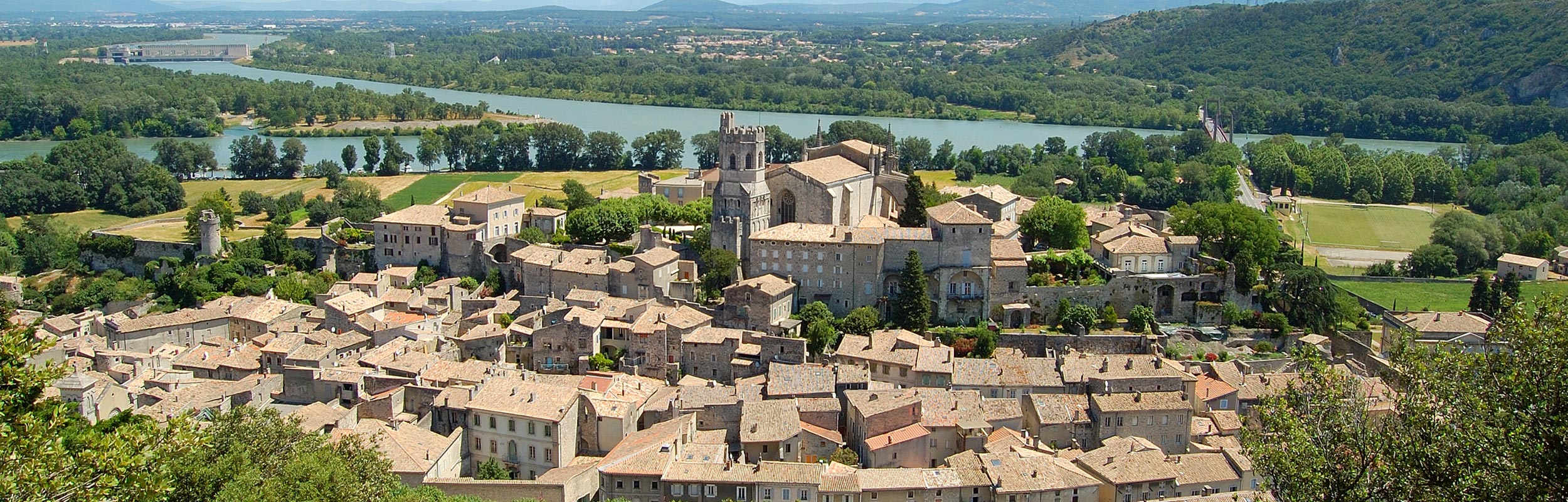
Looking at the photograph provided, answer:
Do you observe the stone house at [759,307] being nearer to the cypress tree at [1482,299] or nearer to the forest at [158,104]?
the cypress tree at [1482,299]

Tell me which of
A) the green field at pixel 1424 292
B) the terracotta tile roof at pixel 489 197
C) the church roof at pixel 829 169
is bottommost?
the green field at pixel 1424 292

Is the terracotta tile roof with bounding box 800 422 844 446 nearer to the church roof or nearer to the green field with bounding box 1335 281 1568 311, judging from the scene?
the church roof

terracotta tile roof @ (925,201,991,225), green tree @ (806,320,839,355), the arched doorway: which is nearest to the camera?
green tree @ (806,320,839,355)

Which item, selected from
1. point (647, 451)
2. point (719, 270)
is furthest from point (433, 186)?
point (647, 451)

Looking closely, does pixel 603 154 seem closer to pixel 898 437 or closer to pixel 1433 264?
pixel 1433 264

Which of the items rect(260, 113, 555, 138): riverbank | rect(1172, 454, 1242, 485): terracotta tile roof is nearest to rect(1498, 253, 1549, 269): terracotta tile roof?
rect(1172, 454, 1242, 485): terracotta tile roof

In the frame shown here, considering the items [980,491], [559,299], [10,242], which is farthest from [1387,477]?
[10,242]

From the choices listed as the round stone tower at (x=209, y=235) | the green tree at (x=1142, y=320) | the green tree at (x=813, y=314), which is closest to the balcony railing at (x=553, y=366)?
the green tree at (x=813, y=314)
